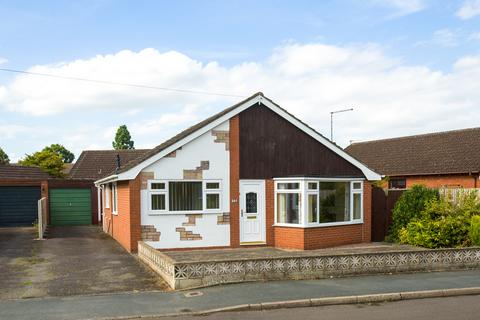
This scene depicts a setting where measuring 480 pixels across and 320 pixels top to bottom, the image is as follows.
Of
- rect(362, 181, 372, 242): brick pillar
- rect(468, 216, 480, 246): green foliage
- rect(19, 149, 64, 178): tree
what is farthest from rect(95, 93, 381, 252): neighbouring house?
rect(19, 149, 64, 178): tree

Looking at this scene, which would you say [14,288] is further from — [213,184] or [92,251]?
[213,184]

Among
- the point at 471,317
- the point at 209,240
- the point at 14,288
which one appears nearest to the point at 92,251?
the point at 209,240

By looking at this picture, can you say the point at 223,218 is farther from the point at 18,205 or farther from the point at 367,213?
the point at 18,205

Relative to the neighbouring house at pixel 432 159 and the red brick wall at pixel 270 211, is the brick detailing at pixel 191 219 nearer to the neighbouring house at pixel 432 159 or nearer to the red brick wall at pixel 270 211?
the red brick wall at pixel 270 211

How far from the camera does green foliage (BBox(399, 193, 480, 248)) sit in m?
15.1

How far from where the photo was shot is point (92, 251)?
15.5m

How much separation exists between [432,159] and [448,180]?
2259 millimetres

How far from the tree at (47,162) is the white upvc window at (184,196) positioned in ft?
90.2

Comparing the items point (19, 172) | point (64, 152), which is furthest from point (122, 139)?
point (19, 172)

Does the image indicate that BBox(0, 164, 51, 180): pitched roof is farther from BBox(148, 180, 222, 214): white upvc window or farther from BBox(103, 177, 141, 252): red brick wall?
BBox(148, 180, 222, 214): white upvc window

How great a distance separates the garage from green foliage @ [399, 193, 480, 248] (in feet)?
58.5

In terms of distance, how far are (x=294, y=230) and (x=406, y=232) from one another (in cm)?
385

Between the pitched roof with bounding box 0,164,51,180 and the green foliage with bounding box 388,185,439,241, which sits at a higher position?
the pitched roof with bounding box 0,164,51,180

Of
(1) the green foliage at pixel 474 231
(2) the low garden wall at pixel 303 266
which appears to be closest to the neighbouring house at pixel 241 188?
(2) the low garden wall at pixel 303 266
